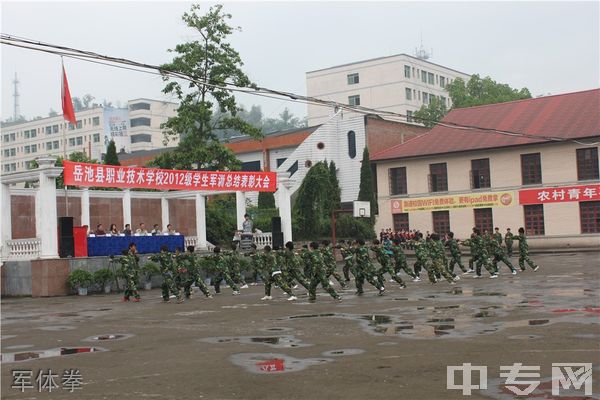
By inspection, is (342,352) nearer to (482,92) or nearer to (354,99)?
(482,92)

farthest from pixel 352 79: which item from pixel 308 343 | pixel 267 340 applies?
pixel 308 343

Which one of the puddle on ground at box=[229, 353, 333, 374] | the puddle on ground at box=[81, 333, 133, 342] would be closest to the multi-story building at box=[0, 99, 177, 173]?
the puddle on ground at box=[81, 333, 133, 342]

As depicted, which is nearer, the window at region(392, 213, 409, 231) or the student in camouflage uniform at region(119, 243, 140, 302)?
the student in camouflage uniform at region(119, 243, 140, 302)

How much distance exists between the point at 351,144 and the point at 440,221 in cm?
866

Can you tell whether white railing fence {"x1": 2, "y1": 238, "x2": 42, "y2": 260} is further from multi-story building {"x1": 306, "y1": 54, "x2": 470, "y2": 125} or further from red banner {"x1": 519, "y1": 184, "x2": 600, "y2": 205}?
multi-story building {"x1": 306, "y1": 54, "x2": 470, "y2": 125}

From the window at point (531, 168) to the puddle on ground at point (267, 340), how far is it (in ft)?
115

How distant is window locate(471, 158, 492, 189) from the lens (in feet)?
150

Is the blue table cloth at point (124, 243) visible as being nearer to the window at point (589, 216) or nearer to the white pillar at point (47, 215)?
the white pillar at point (47, 215)

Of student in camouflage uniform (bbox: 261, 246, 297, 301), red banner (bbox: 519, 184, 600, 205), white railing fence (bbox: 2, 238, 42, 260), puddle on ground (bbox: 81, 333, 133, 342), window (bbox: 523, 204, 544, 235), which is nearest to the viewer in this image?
puddle on ground (bbox: 81, 333, 133, 342)

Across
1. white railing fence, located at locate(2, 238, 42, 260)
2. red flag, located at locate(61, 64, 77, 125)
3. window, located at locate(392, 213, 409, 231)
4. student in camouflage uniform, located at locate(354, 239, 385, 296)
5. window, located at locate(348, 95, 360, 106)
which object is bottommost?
student in camouflage uniform, located at locate(354, 239, 385, 296)

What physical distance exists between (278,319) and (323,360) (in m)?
5.28

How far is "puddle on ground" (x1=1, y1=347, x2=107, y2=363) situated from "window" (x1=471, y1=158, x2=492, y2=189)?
123 feet

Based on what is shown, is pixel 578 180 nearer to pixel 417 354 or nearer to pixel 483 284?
pixel 483 284

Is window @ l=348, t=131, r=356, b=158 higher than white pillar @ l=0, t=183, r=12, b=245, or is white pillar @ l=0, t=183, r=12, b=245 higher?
window @ l=348, t=131, r=356, b=158
